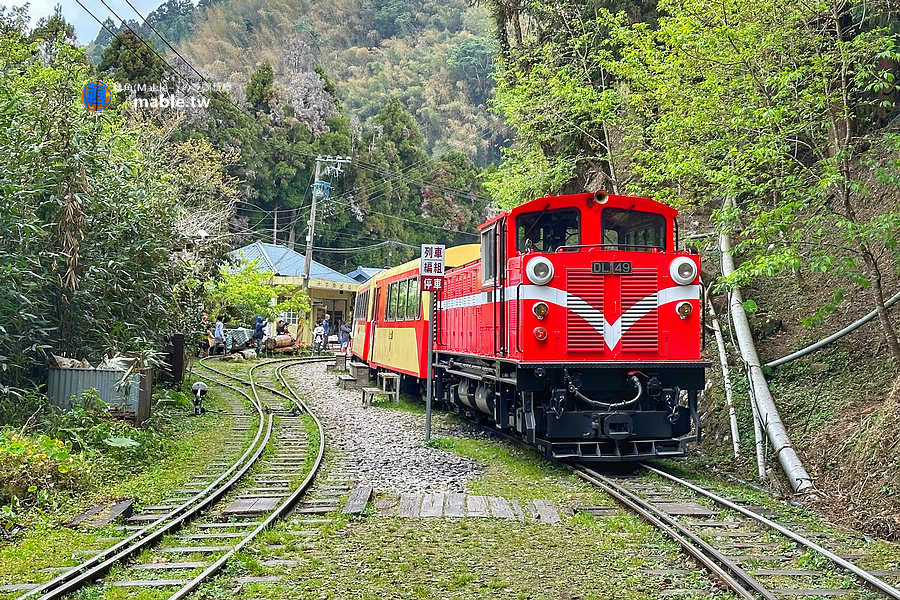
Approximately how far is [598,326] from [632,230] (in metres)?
1.38

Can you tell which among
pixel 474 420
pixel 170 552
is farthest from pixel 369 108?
pixel 170 552

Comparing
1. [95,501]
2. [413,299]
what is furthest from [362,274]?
[95,501]

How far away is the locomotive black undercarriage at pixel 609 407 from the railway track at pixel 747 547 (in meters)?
0.80

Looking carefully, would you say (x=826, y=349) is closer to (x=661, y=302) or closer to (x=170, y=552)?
(x=661, y=302)

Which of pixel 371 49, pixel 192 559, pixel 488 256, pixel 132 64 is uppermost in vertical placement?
pixel 371 49

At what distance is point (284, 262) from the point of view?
148ft

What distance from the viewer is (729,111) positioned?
1082cm

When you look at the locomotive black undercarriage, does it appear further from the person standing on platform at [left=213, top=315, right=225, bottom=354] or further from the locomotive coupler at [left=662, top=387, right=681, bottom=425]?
the person standing on platform at [left=213, top=315, right=225, bottom=354]

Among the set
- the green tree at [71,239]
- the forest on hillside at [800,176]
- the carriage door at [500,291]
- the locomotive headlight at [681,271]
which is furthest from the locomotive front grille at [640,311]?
the green tree at [71,239]

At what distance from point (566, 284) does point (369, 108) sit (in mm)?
75423

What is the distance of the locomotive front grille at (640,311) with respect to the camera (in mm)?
9938

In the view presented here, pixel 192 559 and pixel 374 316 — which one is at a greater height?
pixel 374 316

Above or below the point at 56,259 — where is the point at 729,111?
above

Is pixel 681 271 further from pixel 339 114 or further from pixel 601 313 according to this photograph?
pixel 339 114
